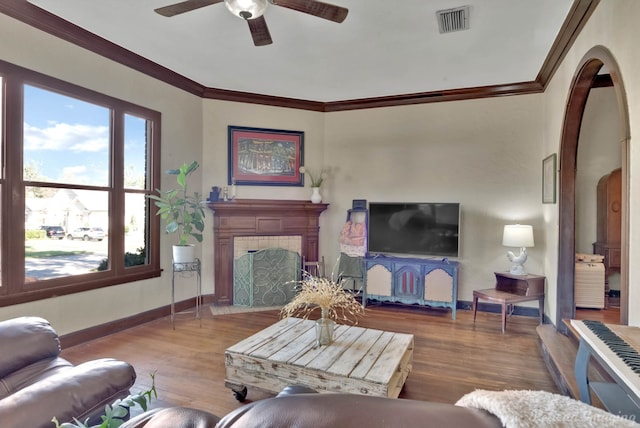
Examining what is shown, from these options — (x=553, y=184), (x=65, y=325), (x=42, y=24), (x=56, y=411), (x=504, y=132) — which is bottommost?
(x=65, y=325)

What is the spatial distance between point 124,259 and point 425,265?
3633 mm

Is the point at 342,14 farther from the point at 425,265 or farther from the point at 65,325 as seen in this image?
the point at 65,325

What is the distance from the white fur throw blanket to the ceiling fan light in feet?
8.52

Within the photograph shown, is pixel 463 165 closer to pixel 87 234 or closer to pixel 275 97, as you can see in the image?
pixel 275 97

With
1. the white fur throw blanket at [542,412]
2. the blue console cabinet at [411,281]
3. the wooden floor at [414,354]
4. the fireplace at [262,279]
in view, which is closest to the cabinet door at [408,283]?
the blue console cabinet at [411,281]

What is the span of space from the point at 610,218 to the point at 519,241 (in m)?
1.61

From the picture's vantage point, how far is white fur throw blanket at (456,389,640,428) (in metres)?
0.50

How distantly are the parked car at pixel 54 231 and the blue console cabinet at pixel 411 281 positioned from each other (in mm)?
3527

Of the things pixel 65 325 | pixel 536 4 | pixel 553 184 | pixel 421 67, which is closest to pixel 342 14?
pixel 536 4

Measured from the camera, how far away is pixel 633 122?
202 cm

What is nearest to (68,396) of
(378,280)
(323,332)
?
(323,332)

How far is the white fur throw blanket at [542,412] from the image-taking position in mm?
505

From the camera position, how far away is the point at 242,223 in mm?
4922

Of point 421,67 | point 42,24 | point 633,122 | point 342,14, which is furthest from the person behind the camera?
point 421,67
